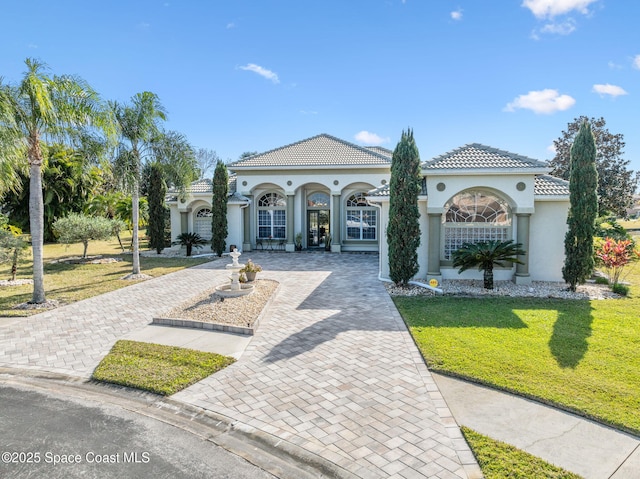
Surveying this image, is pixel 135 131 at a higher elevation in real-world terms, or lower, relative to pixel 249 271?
higher

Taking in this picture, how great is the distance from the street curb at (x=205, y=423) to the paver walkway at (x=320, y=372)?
0.46 ft

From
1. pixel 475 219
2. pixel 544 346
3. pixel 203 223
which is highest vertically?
pixel 475 219

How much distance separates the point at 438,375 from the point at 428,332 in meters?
2.18

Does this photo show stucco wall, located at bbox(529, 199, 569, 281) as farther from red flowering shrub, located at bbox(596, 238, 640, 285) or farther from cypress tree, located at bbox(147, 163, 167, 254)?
cypress tree, located at bbox(147, 163, 167, 254)

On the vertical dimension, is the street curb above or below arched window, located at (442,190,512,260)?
below

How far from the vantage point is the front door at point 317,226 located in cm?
2589

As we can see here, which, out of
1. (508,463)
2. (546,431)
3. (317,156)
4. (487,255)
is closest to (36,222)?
(508,463)

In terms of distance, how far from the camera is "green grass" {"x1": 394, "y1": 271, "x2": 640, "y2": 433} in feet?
18.9

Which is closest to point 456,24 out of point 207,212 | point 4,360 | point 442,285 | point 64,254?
point 442,285

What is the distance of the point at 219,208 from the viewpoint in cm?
2316

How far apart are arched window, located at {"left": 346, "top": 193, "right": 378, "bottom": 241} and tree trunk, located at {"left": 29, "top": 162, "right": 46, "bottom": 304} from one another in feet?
55.3

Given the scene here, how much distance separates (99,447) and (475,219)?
13.7 metres

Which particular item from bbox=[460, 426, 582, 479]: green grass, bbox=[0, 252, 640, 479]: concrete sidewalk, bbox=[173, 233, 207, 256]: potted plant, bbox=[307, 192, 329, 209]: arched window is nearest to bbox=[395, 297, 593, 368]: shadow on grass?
bbox=[0, 252, 640, 479]: concrete sidewalk

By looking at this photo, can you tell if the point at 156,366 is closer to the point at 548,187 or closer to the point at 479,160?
the point at 479,160
